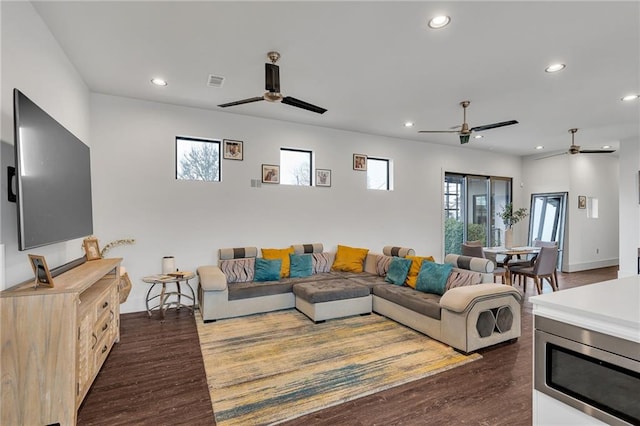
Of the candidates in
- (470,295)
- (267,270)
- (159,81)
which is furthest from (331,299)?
(159,81)

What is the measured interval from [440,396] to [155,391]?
221 cm

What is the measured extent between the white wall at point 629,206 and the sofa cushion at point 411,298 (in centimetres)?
552

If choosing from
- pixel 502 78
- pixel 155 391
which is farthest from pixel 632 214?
pixel 155 391

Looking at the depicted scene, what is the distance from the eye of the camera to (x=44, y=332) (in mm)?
1906

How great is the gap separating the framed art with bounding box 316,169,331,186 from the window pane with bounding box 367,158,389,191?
0.95m

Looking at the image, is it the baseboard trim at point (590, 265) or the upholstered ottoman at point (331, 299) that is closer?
the upholstered ottoman at point (331, 299)

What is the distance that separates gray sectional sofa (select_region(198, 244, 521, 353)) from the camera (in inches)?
125

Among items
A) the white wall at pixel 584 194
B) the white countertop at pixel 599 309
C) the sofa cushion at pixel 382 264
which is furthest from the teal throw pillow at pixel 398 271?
the white wall at pixel 584 194

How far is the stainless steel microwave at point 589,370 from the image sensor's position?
45.7 inches

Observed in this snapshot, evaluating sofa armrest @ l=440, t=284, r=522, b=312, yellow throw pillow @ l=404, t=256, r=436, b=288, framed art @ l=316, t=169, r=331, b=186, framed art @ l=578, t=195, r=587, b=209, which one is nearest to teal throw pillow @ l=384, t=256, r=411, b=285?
yellow throw pillow @ l=404, t=256, r=436, b=288

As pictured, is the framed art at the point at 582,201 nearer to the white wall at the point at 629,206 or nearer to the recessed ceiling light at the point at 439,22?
the white wall at the point at 629,206

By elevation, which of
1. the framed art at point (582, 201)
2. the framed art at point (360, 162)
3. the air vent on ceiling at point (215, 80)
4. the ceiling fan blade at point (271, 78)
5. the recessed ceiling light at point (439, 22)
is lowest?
the framed art at point (582, 201)

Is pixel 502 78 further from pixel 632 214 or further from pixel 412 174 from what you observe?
pixel 632 214

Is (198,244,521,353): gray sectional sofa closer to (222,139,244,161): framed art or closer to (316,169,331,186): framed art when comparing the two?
(316,169,331,186): framed art
